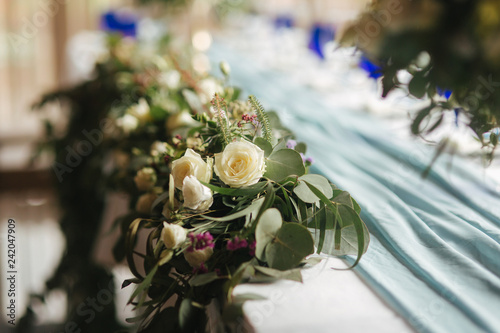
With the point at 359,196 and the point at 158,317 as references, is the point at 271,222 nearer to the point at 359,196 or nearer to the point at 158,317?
the point at 158,317

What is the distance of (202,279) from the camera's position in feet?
1.88

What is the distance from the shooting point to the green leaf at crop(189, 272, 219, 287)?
1.86 ft

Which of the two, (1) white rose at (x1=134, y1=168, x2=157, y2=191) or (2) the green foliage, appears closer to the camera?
(2) the green foliage

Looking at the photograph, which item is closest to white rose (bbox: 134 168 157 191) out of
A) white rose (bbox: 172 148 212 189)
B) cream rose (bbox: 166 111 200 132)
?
cream rose (bbox: 166 111 200 132)

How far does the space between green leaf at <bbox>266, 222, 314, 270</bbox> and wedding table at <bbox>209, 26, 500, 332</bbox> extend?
0.10 ft

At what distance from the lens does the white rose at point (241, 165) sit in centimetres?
61

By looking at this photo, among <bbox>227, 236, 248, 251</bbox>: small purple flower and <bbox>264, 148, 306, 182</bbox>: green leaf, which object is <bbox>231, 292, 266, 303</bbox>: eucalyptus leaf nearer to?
<bbox>227, 236, 248, 251</bbox>: small purple flower

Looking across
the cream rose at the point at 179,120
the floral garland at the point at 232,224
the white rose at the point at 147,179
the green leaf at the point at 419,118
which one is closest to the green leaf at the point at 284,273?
the floral garland at the point at 232,224

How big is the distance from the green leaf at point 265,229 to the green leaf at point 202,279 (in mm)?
56

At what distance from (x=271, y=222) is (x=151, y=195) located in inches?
13.6

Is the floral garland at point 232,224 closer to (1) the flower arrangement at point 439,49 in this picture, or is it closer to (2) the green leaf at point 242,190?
(2) the green leaf at point 242,190

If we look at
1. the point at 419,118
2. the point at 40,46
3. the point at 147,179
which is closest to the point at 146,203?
the point at 147,179

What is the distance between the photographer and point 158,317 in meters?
0.59

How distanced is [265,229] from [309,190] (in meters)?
0.09
